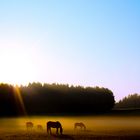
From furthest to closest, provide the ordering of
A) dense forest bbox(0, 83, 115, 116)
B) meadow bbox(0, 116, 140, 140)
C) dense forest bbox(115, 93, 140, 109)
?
dense forest bbox(115, 93, 140, 109) < dense forest bbox(0, 83, 115, 116) < meadow bbox(0, 116, 140, 140)

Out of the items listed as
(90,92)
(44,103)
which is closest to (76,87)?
(90,92)

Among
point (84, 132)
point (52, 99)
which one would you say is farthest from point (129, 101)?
point (84, 132)

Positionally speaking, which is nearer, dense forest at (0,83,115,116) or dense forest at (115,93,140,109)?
dense forest at (0,83,115,116)

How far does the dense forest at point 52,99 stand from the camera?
114581 mm

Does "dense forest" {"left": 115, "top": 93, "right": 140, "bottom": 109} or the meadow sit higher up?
"dense forest" {"left": 115, "top": 93, "right": 140, "bottom": 109}

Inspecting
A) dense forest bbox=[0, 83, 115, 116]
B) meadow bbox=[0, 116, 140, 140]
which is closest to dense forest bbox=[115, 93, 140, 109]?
dense forest bbox=[0, 83, 115, 116]

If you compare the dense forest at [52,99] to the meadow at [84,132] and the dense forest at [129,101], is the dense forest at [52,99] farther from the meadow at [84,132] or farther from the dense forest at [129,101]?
the meadow at [84,132]

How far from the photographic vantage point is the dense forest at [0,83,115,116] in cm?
11458

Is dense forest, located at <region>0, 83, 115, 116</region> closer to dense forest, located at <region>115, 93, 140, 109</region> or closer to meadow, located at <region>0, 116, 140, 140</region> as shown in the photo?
dense forest, located at <region>115, 93, 140, 109</region>

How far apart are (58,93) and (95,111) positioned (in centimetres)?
1077

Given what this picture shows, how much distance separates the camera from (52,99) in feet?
407

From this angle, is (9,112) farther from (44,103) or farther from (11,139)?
(11,139)

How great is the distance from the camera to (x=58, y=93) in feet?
419

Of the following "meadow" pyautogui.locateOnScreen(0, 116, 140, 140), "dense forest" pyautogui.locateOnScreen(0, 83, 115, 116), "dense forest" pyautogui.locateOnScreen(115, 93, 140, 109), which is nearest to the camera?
"meadow" pyautogui.locateOnScreen(0, 116, 140, 140)
